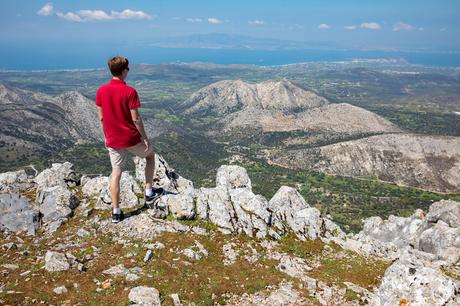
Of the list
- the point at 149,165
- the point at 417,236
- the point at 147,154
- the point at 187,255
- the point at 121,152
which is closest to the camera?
the point at 121,152

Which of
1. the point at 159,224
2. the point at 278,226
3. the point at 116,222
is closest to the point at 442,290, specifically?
the point at 278,226

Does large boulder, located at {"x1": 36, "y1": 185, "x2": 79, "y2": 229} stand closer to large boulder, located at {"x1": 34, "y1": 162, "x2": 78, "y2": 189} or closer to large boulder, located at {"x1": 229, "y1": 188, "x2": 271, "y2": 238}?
large boulder, located at {"x1": 34, "y1": 162, "x2": 78, "y2": 189}

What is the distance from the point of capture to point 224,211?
24031 mm

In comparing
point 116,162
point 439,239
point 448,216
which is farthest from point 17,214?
point 448,216

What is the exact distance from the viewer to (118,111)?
17188 mm

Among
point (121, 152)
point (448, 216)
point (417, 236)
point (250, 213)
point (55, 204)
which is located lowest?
point (417, 236)

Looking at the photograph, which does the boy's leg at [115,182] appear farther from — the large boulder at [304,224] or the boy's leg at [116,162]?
the large boulder at [304,224]

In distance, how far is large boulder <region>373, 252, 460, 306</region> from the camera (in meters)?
13.6

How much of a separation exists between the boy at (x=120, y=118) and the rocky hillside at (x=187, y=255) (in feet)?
13.6

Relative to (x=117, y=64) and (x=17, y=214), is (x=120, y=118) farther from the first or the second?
(x=17, y=214)

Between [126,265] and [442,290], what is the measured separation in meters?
14.1

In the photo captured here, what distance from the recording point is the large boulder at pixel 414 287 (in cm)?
1355

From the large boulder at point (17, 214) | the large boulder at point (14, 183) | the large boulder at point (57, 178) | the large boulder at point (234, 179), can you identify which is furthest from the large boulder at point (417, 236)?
the large boulder at point (14, 183)

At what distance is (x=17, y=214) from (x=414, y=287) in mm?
23785
